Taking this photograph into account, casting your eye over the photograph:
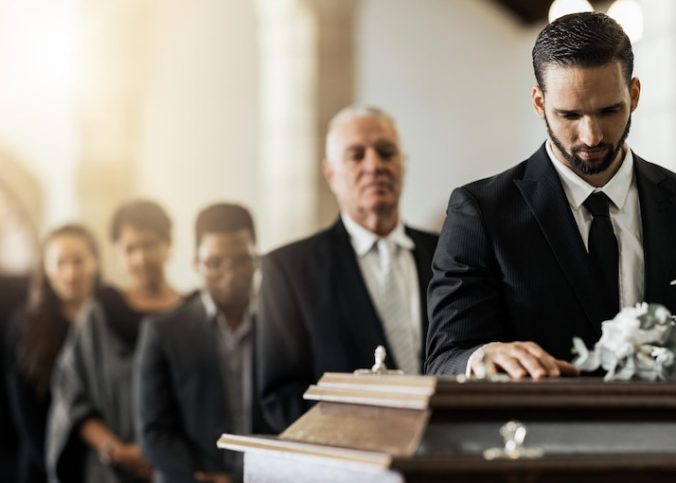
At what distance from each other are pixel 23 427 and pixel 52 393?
26 cm

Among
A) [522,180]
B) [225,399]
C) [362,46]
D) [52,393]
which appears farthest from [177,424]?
[362,46]

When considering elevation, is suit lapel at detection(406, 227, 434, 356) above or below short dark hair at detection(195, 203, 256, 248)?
below

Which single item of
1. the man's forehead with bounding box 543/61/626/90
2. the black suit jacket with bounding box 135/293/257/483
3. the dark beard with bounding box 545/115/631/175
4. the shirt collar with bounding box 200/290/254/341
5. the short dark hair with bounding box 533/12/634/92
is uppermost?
the short dark hair with bounding box 533/12/634/92

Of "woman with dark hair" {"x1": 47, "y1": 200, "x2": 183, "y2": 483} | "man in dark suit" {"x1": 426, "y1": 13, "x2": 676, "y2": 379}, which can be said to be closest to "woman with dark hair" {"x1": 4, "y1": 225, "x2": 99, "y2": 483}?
"woman with dark hair" {"x1": 47, "y1": 200, "x2": 183, "y2": 483}

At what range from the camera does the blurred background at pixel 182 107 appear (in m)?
14.3

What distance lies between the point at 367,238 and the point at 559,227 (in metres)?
2.39

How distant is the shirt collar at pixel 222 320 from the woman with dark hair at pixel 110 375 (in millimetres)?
Answer: 1103

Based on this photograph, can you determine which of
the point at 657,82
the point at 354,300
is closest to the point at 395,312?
the point at 354,300

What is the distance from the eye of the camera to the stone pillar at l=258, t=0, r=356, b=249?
46.9 feet

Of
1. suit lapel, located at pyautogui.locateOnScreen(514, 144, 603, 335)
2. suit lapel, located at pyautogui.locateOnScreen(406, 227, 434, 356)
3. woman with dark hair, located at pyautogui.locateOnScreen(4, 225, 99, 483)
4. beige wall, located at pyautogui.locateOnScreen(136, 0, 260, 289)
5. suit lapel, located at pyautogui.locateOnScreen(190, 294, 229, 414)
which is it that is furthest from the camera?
beige wall, located at pyautogui.locateOnScreen(136, 0, 260, 289)

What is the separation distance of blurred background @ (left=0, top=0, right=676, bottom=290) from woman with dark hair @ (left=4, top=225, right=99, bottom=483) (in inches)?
193

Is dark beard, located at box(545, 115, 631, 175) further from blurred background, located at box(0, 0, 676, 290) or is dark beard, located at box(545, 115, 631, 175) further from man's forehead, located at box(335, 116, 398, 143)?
blurred background, located at box(0, 0, 676, 290)

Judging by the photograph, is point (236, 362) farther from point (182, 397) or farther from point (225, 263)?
point (225, 263)

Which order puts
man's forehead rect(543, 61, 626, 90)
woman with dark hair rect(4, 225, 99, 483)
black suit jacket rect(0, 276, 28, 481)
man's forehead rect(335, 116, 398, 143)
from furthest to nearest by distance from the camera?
1. black suit jacket rect(0, 276, 28, 481)
2. woman with dark hair rect(4, 225, 99, 483)
3. man's forehead rect(335, 116, 398, 143)
4. man's forehead rect(543, 61, 626, 90)
